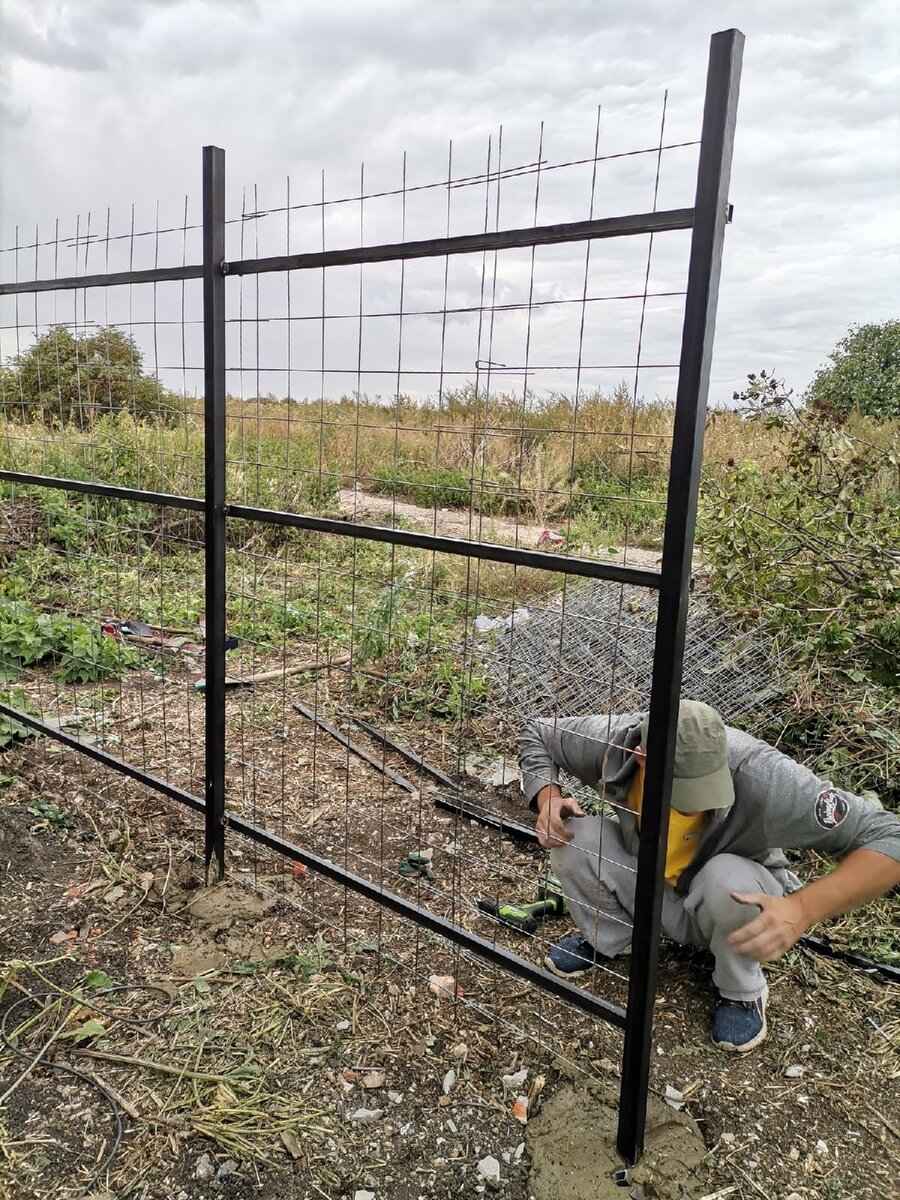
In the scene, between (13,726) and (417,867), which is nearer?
(417,867)

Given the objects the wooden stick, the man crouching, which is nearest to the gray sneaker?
the man crouching

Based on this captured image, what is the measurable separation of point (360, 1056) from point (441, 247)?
2.20 metres

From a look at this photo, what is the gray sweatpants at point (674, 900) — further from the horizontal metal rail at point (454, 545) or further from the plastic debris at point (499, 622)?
the plastic debris at point (499, 622)

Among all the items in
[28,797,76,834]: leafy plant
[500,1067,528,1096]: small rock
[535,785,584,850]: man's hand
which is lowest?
[500,1067,528,1096]: small rock

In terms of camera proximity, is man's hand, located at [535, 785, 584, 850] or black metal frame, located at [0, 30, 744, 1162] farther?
man's hand, located at [535, 785, 584, 850]

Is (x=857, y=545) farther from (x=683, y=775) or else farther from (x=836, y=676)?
(x=683, y=775)

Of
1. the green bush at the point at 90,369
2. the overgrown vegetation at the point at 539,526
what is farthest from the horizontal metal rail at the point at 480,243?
the green bush at the point at 90,369

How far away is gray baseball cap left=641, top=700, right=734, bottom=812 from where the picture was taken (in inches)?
86.1

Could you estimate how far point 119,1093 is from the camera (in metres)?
2.17

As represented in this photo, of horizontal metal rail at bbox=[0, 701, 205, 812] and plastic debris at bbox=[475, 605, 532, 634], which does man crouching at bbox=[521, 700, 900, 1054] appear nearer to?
horizontal metal rail at bbox=[0, 701, 205, 812]

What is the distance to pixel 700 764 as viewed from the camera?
2197mm

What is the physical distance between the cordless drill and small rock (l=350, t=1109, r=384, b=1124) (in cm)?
80

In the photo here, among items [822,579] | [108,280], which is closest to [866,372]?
[822,579]

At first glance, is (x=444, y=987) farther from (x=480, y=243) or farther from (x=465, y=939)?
(x=480, y=243)
